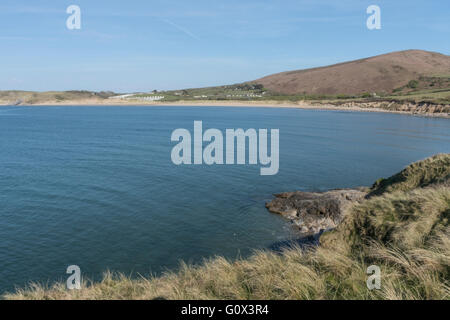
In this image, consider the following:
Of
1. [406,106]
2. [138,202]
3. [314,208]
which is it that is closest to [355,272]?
[314,208]

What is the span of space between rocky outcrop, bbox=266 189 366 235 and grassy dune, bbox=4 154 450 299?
1021 centimetres

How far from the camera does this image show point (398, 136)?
59.5 meters

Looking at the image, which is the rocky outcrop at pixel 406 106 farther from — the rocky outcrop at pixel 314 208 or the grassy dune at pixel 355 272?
the grassy dune at pixel 355 272

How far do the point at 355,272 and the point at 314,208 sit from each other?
51.0 feet

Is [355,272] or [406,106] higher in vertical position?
[406,106]

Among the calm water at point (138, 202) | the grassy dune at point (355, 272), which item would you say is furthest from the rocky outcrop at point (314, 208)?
the grassy dune at point (355, 272)

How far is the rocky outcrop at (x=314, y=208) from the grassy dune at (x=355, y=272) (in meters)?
10.2

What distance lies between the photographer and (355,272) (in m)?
6.54

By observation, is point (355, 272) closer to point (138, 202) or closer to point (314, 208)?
point (314, 208)

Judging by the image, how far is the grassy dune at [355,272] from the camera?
19.5ft

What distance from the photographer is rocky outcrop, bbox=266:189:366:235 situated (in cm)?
1984
